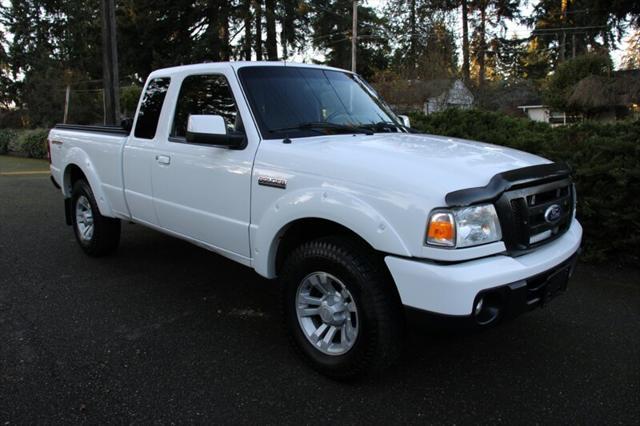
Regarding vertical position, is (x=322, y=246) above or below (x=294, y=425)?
above

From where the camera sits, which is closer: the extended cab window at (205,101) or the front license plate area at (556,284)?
the front license plate area at (556,284)

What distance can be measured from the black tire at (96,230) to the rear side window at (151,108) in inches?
47.5

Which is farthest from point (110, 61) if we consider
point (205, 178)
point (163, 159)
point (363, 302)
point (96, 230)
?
point (363, 302)

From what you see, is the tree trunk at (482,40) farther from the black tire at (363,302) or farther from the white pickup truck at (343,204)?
the black tire at (363,302)

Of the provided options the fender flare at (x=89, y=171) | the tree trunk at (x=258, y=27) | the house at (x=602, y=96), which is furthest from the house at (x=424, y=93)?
the fender flare at (x=89, y=171)

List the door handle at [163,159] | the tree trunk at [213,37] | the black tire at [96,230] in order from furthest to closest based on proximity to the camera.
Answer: the tree trunk at [213,37] → the black tire at [96,230] → the door handle at [163,159]

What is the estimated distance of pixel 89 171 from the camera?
5.29m

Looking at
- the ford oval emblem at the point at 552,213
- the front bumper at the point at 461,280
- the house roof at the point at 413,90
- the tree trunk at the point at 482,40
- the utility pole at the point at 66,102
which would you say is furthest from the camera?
the tree trunk at the point at 482,40

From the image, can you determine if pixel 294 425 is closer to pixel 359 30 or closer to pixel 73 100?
pixel 73 100

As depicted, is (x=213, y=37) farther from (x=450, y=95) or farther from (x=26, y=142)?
(x=450, y=95)

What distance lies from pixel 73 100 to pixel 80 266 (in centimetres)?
2811

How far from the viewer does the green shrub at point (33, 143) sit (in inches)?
817

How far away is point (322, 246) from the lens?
9.88ft

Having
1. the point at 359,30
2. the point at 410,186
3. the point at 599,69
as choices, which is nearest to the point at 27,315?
the point at 410,186
